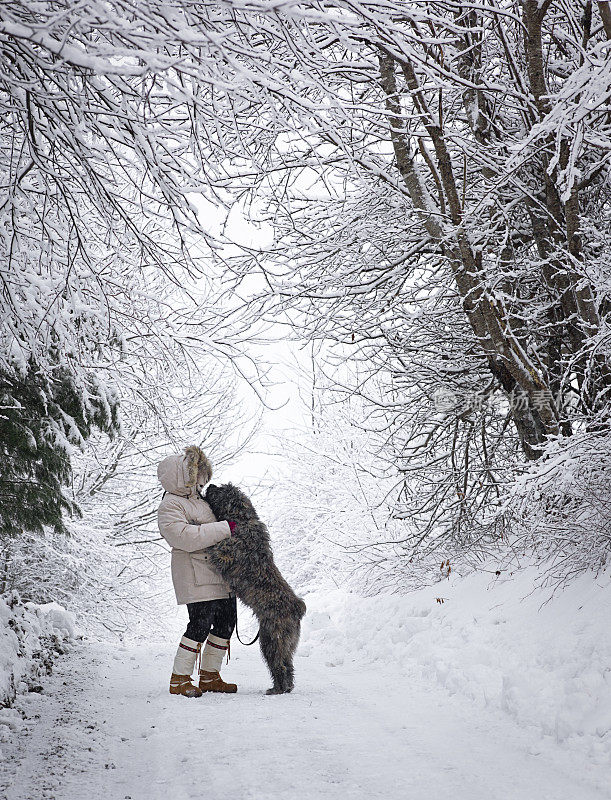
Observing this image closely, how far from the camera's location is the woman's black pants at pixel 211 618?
4.73 meters

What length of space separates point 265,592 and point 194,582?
0.53m

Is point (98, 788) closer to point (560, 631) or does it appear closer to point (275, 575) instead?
point (275, 575)

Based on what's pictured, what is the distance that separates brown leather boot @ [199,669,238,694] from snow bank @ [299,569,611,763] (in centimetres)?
150

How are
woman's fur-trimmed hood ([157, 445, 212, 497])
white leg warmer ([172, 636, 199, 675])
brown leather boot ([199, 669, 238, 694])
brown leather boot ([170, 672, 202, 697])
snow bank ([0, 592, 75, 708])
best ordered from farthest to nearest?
woman's fur-trimmed hood ([157, 445, 212, 497]), brown leather boot ([199, 669, 238, 694]), white leg warmer ([172, 636, 199, 675]), brown leather boot ([170, 672, 202, 697]), snow bank ([0, 592, 75, 708])

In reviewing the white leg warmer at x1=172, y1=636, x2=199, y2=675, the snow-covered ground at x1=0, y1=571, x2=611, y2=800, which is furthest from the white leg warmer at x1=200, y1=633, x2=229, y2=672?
the snow-covered ground at x1=0, y1=571, x2=611, y2=800

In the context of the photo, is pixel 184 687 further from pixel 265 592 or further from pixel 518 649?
pixel 518 649

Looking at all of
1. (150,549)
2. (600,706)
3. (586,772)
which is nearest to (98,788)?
(586,772)

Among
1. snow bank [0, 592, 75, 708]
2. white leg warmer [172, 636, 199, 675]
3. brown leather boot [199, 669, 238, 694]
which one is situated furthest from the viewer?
brown leather boot [199, 669, 238, 694]

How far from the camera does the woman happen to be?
15.4ft

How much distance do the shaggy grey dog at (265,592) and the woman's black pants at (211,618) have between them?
0.19 m

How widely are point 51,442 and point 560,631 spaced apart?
11.5ft

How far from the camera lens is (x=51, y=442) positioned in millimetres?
4453

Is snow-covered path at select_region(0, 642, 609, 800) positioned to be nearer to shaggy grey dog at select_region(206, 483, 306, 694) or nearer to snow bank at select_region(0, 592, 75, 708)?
snow bank at select_region(0, 592, 75, 708)

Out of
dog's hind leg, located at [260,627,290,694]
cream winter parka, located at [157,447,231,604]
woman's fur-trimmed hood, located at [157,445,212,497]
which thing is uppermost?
woman's fur-trimmed hood, located at [157,445,212,497]
